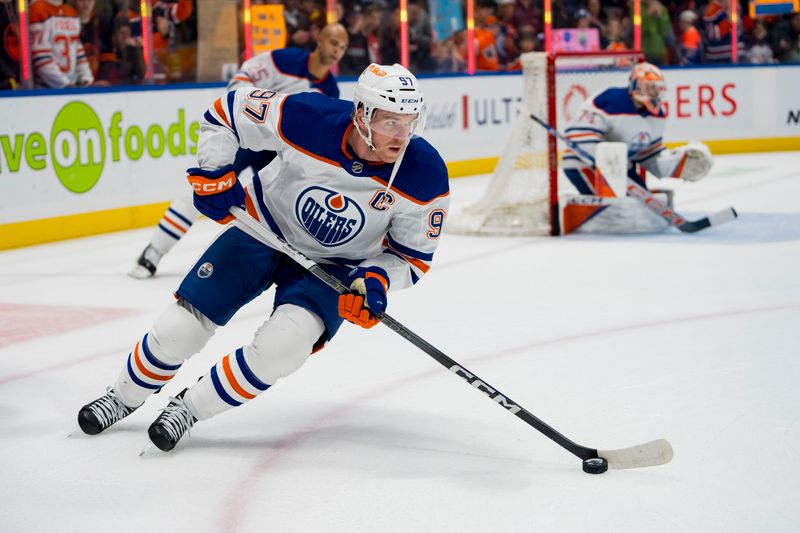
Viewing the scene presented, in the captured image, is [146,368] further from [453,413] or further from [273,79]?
[273,79]

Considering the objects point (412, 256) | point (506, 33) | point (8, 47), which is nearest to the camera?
point (412, 256)

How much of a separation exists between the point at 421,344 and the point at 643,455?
1.63 feet

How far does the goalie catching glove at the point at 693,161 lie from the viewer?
19.4ft

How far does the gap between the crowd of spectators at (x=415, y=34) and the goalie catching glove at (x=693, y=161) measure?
2.67 meters

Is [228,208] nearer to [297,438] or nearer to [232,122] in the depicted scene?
[232,122]

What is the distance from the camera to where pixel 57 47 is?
5.86 m

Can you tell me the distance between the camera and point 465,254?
5328mm

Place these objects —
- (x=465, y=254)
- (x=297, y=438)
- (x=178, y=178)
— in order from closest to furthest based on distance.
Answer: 1. (x=297, y=438)
2. (x=465, y=254)
3. (x=178, y=178)

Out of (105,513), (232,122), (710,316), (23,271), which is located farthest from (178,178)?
(105,513)

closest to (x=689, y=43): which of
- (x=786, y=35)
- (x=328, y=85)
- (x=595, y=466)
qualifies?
(x=786, y=35)

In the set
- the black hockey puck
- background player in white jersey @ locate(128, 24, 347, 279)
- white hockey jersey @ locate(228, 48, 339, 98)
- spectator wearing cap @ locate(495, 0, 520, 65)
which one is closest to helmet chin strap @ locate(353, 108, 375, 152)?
the black hockey puck

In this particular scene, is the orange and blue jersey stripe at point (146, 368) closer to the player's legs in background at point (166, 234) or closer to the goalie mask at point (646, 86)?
the player's legs in background at point (166, 234)

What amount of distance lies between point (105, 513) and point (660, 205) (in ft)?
13.6

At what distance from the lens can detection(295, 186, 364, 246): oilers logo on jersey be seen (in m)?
2.51
